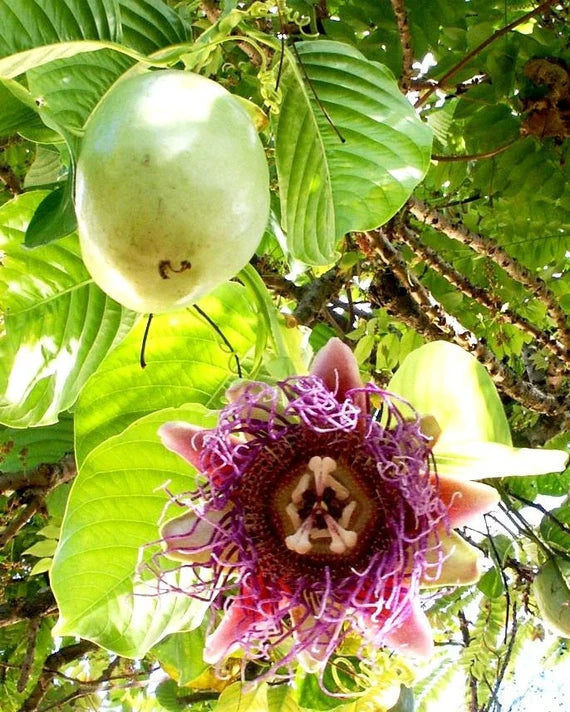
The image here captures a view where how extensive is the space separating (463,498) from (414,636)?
0.13 m

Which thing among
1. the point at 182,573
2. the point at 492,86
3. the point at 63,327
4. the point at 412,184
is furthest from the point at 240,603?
the point at 492,86

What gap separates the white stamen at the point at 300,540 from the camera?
73 cm

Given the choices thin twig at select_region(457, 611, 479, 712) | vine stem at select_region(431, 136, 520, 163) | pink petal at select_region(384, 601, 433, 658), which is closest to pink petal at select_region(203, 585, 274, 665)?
pink petal at select_region(384, 601, 433, 658)

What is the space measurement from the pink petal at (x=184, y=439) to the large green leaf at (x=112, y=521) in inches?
3.1

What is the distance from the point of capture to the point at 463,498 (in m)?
0.71

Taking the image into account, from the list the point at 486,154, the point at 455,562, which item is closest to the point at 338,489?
the point at 455,562

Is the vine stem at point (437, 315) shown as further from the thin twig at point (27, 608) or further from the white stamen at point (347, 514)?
the thin twig at point (27, 608)

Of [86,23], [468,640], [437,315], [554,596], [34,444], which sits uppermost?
[86,23]

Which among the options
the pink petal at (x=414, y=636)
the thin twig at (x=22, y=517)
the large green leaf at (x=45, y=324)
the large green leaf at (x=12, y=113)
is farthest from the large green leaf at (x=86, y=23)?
the thin twig at (x=22, y=517)

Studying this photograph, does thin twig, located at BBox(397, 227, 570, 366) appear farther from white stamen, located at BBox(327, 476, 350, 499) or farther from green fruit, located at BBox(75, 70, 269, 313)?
green fruit, located at BBox(75, 70, 269, 313)

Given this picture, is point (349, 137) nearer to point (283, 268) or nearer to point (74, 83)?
point (74, 83)

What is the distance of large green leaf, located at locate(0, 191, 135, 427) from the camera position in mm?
896

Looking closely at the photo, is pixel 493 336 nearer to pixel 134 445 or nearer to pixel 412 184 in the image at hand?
pixel 412 184

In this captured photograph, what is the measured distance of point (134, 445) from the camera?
835mm
